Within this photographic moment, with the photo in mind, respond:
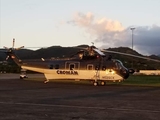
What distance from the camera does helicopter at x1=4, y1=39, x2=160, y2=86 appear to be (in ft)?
108

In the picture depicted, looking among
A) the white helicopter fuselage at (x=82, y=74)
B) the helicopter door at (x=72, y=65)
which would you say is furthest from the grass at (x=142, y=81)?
the helicopter door at (x=72, y=65)

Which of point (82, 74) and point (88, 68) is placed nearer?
point (88, 68)

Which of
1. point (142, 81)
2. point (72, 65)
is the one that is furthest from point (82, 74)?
point (142, 81)

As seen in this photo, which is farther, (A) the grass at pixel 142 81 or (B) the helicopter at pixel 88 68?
(A) the grass at pixel 142 81

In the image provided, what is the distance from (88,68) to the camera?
34031 mm

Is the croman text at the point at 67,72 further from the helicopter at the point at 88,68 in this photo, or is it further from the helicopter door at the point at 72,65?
the helicopter door at the point at 72,65

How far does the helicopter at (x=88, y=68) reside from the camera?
108 feet

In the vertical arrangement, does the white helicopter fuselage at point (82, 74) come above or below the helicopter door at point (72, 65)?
below

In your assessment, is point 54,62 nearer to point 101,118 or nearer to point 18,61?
point 18,61

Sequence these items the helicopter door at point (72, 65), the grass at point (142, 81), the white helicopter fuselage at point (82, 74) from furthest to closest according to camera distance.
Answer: the grass at point (142, 81) < the helicopter door at point (72, 65) < the white helicopter fuselage at point (82, 74)

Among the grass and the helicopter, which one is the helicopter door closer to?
the helicopter

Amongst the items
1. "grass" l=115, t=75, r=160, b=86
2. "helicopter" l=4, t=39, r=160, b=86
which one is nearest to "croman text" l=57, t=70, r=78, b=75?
"helicopter" l=4, t=39, r=160, b=86

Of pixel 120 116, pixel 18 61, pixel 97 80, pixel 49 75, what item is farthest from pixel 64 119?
pixel 18 61

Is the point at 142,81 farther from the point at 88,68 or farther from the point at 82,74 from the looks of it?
the point at 82,74
